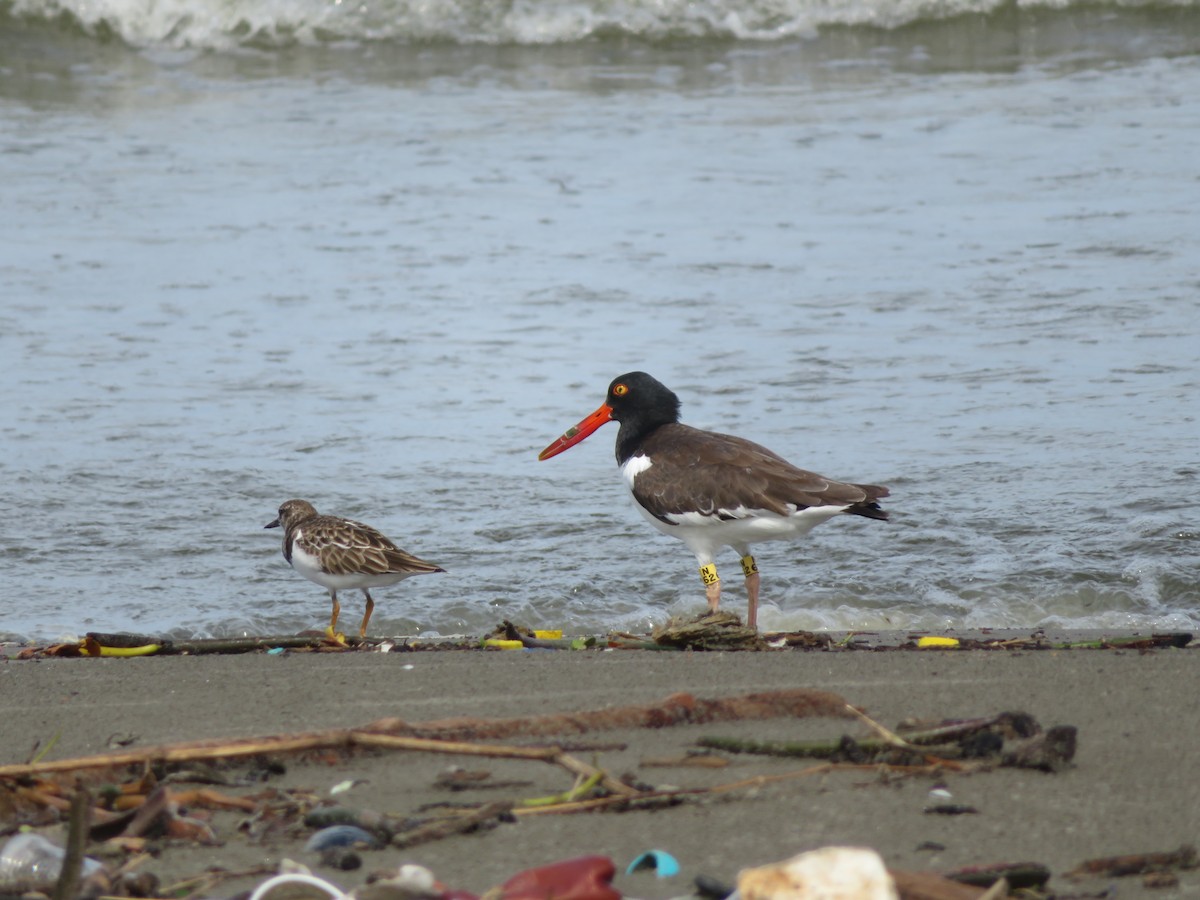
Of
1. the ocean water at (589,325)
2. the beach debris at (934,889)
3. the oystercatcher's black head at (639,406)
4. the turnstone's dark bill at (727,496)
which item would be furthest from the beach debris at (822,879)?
the oystercatcher's black head at (639,406)

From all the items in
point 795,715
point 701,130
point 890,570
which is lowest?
point 890,570

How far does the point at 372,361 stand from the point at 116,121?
6.62m

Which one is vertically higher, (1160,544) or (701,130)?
(701,130)

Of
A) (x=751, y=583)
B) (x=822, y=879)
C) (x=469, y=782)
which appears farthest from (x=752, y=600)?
(x=822, y=879)

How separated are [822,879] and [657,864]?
0.48 meters

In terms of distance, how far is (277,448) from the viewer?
25.4 ft

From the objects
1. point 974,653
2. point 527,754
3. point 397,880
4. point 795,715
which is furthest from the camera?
point 974,653

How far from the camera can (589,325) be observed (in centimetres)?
926

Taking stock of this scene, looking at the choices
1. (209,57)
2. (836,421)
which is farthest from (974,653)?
(209,57)

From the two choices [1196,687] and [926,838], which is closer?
[926,838]

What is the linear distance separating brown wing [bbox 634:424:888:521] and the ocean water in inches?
18.9

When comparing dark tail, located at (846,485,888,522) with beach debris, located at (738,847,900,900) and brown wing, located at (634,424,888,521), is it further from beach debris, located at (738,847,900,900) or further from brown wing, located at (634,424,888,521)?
beach debris, located at (738,847,900,900)

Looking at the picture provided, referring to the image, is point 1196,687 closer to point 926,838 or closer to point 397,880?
point 926,838

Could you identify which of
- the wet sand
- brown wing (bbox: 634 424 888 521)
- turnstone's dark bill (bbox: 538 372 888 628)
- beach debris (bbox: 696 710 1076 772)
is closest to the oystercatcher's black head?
turnstone's dark bill (bbox: 538 372 888 628)
